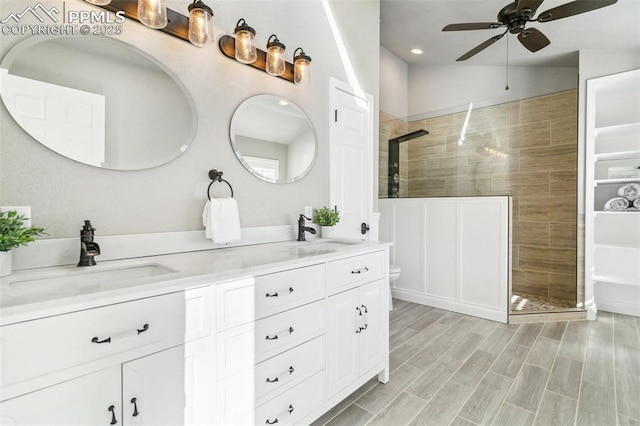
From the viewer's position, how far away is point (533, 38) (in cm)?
239

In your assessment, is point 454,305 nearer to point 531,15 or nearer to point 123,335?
point 531,15

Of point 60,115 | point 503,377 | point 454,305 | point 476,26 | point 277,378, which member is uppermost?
point 476,26

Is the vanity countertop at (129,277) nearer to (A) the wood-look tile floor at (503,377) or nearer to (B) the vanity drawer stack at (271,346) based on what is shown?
(B) the vanity drawer stack at (271,346)

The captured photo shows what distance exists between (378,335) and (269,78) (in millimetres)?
1834

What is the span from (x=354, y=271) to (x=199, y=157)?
1.08 metres

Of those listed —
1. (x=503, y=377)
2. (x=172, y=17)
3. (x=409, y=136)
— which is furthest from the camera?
(x=409, y=136)

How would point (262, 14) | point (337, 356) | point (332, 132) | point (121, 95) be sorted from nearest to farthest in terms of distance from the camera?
point (121, 95), point (337, 356), point (262, 14), point (332, 132)

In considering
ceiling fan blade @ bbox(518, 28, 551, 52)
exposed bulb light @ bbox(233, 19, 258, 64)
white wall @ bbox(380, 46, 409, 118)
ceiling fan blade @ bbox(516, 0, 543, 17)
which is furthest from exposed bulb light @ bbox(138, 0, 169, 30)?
white wall @ bbox(380, 46, 409, 118)

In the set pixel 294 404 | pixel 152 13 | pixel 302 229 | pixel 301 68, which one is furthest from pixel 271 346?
pixel 301 68

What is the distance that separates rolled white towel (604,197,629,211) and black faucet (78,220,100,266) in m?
4.58

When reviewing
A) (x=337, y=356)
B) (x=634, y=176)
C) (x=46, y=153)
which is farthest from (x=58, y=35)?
(x=634, y=176)

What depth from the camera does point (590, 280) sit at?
3.22m

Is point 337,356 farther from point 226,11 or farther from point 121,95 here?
point 226,11

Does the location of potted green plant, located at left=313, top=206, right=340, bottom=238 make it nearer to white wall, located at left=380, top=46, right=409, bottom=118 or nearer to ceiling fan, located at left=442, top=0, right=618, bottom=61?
ceiling fan, located at left=442, top=0, right=618, bottom=61
